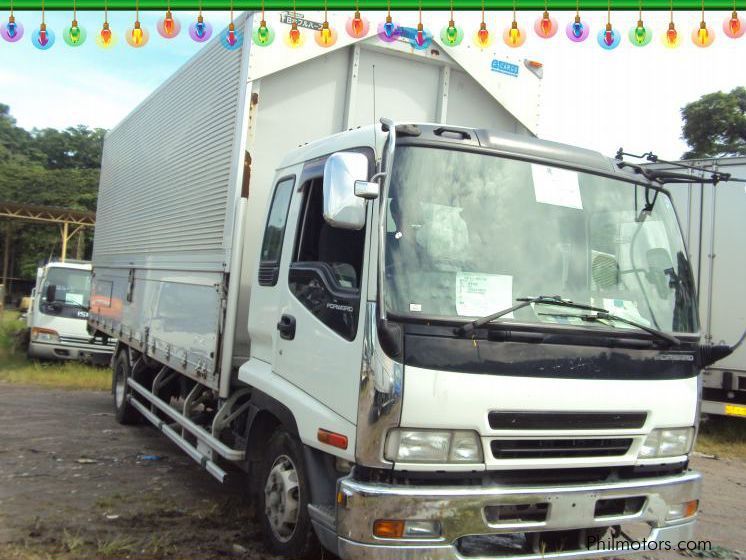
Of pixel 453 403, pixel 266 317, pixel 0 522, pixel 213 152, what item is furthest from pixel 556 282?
pixel 0 522

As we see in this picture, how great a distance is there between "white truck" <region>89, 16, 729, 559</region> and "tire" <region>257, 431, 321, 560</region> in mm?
17

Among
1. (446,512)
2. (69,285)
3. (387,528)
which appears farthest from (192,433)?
(69,285)

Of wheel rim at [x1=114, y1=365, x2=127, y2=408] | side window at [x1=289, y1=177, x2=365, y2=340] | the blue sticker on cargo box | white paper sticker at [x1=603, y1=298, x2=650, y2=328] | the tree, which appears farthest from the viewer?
the tree

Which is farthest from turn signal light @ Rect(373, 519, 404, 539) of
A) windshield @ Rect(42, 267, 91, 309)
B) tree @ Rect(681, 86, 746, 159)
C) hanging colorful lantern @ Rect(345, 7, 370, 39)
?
tree @ Rect(681, 86, 746, 159)

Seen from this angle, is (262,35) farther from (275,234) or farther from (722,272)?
(722,272)

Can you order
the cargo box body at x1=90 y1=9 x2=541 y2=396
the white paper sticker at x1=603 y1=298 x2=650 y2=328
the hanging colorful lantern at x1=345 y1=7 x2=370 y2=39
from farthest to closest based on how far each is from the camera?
the hanging colorful lantern at x1=345 y1=7 x2=370 y2=39 → the cargo box body at x1=90 y1=9 x2=541 y2=396 → the white paper sticker at x1=603 y1=298 x2=650 y2=328

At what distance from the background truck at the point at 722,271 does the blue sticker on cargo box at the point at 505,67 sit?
3.95 meters

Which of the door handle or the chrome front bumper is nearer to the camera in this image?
the chrome front bumper

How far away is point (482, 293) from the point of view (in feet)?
11.0

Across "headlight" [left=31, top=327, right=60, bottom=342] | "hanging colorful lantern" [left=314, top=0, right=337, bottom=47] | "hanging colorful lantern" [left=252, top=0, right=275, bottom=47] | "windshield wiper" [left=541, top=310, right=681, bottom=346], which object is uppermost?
"hanging colorful lantern" [left=314, top=0, right=337, bottom=47]

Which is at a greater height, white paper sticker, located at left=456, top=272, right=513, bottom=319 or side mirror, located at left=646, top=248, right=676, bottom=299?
side mirror, located at left=646, top=248, right=676, bottom=299

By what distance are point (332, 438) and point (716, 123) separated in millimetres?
22527

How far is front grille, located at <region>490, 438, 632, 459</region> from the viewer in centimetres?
330

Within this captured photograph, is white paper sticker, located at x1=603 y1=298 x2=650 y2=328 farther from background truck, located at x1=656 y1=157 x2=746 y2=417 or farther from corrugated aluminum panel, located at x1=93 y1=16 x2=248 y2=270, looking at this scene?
background truck, located at x1=656 y1=157 x2=746 y2=417
